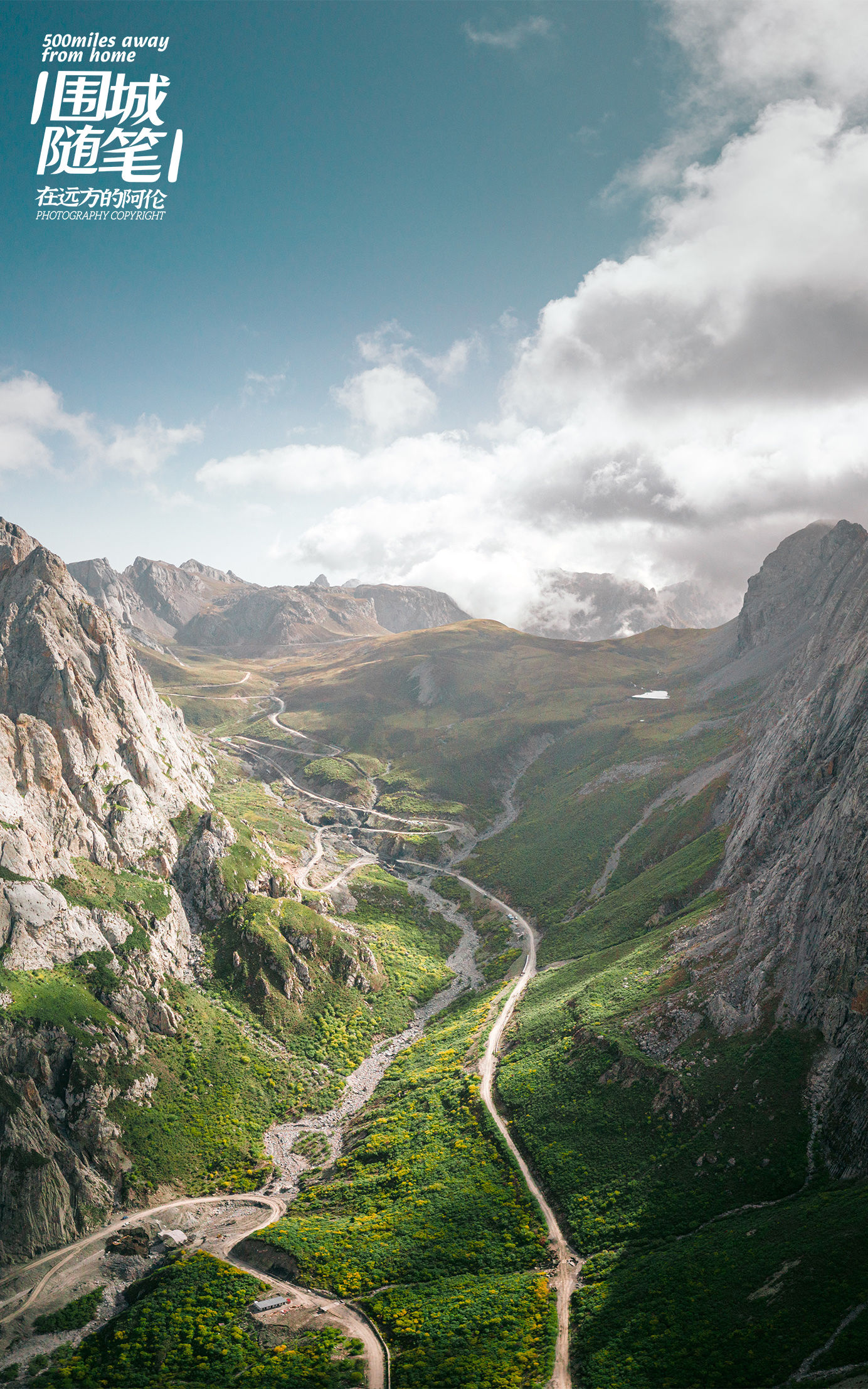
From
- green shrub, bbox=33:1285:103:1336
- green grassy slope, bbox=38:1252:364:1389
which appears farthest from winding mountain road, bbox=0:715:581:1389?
green shrub, bbox=33:1285:103:1336

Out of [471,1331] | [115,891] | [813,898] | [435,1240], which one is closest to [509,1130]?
[435,1240]

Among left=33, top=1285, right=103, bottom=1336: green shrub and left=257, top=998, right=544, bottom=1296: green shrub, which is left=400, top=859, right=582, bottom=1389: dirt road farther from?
left=33, top=1285, right=103, bottom=1336: green shrub

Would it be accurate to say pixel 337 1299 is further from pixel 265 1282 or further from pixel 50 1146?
pixel 50 1146

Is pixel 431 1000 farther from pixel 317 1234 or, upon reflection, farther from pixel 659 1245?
pixel 659 1245

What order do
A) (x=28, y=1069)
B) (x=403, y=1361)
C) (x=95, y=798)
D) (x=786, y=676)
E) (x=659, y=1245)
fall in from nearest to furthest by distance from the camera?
1. (x=403, y=1361)
2. (x=659, y=1245)
3. (x=28, y=1069)
4. (x=95, y=798)
5. (x=786, y=676)

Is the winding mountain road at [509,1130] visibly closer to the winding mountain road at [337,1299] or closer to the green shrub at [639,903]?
the winding mountain road at [337,1299]

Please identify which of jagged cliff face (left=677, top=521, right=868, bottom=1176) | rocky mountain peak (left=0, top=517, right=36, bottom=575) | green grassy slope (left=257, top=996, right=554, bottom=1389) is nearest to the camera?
green grassy slope (left=257, top=996, right=554, bottom=1389)

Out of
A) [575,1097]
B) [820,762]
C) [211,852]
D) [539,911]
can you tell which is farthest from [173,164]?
[539,911]

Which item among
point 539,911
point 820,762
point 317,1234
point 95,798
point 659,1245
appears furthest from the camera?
point 539,911

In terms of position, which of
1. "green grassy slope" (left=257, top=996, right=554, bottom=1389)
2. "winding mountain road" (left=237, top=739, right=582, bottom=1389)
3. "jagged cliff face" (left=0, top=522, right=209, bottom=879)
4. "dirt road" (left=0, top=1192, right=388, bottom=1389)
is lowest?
"dirt road" (left=0, top=1192, right=388, bottom=1389)
